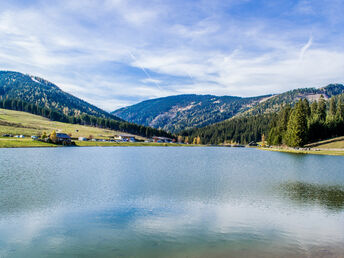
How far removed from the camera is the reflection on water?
26969 mm

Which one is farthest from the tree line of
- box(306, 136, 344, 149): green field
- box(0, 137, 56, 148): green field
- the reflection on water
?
box(0, 137, 56, 148): green field

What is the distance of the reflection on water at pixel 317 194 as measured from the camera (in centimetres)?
2697

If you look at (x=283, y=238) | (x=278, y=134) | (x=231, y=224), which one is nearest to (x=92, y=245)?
(x=231, y=224)

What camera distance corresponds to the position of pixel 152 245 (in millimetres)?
15992

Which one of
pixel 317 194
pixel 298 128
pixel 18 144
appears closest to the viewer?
pixel 317 194

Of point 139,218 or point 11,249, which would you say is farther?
point 139,218

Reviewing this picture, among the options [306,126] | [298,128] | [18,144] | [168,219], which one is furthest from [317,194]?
[18,144]

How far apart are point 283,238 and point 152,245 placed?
28.6 feet

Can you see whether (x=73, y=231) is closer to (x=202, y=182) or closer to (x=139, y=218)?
(x=139, y=218)

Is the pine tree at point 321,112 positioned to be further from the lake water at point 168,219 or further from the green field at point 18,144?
the green field at point 18,144

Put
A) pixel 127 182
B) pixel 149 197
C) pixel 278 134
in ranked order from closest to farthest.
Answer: pixel 149 197, pixel 127 182, pixel 278 134

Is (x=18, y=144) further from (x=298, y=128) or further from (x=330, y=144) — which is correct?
(x=330, y=144)

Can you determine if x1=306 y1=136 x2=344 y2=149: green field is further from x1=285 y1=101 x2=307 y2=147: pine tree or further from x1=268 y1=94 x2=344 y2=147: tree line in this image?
x1=285 y1=101 x2=307 y2=147: pine tree

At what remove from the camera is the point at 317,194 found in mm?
30891
